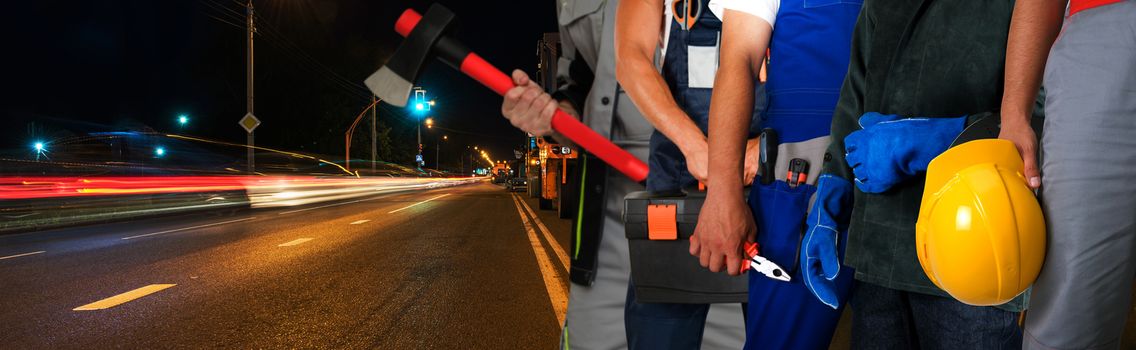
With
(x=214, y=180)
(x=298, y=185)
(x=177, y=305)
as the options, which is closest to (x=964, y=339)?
(x=177, y=305)

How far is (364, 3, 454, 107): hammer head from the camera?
1.54 metres

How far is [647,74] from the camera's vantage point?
Result: 1609 mm

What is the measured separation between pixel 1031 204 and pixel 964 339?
41cm

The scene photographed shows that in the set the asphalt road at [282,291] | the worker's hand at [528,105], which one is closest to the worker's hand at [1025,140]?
the worker's hand at [528,105]

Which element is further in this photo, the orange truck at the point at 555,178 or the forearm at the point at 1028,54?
the orange truck at the point at 555,178

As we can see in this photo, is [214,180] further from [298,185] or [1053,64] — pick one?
[1053,64]

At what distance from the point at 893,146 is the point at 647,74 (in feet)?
1.77

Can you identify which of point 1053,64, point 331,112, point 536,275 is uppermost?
point 331,112

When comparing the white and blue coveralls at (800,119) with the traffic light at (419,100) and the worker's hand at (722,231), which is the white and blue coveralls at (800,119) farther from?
the traffic light at (419,100)

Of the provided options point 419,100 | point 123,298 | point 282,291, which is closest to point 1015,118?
point 419,100

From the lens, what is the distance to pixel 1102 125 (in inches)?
42.0

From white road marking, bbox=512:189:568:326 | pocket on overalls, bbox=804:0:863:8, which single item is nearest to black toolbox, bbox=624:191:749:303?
pocket on overalls, bbox=804:0:863:8

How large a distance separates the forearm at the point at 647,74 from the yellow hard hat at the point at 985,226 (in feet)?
1.66

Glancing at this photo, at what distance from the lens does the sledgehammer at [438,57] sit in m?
1.55
